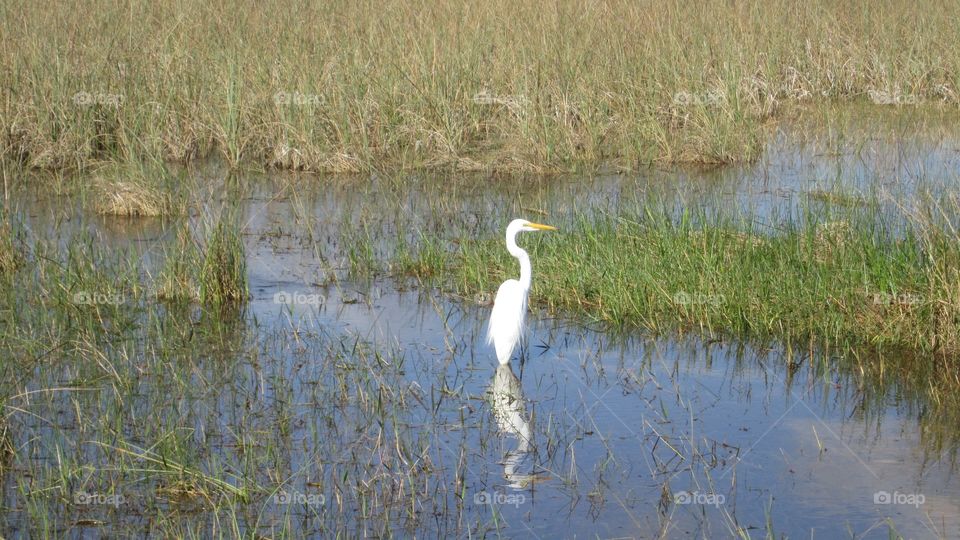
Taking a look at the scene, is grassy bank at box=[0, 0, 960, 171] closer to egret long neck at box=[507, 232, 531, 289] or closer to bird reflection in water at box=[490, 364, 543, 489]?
egret long neck at box=[507, 232, 531, 289]

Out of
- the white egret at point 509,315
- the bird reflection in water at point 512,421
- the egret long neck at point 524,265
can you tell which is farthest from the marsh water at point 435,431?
the egret long neck at point 524,265

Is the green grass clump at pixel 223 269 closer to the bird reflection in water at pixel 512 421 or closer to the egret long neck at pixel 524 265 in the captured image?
the egret long neck at pixel 524 265

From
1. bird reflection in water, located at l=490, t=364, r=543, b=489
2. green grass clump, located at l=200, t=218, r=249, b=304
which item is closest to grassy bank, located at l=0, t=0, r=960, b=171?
green grass clump, located at l=200, t=218, r=249, b=304

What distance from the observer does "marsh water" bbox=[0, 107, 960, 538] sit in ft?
14.6

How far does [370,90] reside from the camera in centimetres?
1081

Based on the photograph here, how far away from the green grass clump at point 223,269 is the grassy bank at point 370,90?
2.73 meters

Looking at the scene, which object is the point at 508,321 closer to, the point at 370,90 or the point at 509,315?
the point at 509,315

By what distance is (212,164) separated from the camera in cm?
1091

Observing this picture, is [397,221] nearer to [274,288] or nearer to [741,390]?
[274,288]

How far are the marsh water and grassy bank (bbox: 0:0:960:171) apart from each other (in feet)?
10.1

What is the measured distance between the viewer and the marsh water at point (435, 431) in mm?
4465

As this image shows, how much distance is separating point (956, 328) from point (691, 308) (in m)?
1.40

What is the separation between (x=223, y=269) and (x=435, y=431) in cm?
236

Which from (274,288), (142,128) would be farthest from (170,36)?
(274,288)
